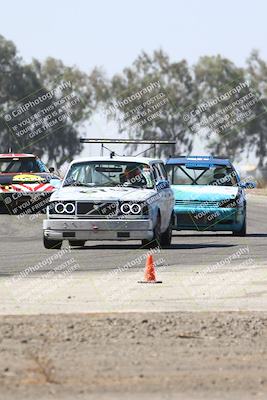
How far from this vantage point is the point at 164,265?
18.6 m

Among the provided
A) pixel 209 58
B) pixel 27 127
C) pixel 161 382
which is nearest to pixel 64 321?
pixel 161 382

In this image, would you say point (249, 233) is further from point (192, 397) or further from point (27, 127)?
point (27, 127)

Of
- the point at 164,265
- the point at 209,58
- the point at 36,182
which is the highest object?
the point at 164,265

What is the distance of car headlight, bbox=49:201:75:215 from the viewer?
21.2m

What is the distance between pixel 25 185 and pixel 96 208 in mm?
13084

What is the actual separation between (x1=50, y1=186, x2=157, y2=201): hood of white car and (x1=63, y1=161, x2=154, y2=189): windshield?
1.00 ft

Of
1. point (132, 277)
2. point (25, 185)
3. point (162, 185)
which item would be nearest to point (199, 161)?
point (162, 185)

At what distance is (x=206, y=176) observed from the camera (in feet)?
88.3

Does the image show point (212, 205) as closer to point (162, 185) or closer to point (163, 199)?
point (162, 185)

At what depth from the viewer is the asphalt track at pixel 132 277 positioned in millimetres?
13633

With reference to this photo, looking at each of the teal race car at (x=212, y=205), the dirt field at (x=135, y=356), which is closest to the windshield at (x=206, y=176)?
the teal race car at (x=212, y=205)

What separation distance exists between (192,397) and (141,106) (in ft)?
383

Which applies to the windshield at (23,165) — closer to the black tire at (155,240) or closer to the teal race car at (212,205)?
the teal race car at (212,205)

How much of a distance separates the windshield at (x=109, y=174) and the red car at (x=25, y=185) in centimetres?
1127
